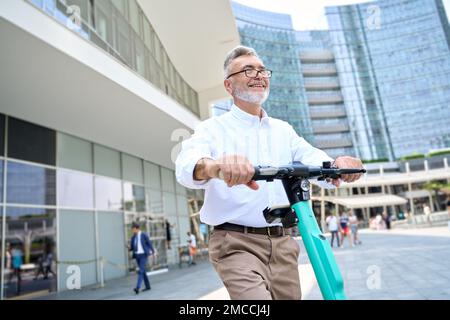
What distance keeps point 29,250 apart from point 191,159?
30.2 feet

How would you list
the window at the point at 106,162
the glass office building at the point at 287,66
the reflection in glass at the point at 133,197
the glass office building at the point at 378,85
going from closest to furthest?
the glass office building at the point at 287,66, the window at the point at 106,162, the reflection in glass at the point at 133,197, the glass office building at the point at 378,85

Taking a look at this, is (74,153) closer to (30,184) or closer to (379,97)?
(30,184)

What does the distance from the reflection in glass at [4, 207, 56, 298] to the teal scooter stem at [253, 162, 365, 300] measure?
9.00 meters

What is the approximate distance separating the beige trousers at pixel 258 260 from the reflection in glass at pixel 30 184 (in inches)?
334

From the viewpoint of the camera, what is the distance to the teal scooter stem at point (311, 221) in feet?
3.29

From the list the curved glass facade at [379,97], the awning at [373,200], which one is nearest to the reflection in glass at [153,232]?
the awning at [373,200]

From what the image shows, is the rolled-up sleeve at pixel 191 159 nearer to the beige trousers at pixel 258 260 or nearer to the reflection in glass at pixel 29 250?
the beige trousers at pixel 258 260

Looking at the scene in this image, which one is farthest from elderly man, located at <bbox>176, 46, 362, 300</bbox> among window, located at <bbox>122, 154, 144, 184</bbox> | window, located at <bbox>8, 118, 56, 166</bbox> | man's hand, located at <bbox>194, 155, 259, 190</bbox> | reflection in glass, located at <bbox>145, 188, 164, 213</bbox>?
reflection in glass, located at <bbox>145, 188, 164, 213</bbox>

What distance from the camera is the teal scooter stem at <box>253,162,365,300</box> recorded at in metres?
1.00

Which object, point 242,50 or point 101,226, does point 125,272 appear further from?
point 242,50

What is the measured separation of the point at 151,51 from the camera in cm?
1288

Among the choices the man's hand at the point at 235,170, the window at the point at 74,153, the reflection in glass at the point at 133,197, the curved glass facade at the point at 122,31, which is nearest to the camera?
the man's hand at the point at 235,170

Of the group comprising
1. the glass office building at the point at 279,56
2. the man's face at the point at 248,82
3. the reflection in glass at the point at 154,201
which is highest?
the glass office building at the point at 279,56
